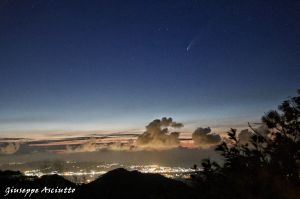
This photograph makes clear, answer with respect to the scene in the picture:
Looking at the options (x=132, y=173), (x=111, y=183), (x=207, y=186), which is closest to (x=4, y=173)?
(x=111, y=183)

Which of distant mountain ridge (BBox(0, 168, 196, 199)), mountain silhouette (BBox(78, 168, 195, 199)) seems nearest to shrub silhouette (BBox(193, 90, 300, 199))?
distant mountain ridge (BBox(0, 168, 196, 199))

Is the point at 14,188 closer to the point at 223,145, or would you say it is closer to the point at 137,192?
the point at 137,192

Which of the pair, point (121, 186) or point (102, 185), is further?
point (121, 186)

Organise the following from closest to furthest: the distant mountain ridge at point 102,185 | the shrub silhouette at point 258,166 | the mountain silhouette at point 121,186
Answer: the shrub silhouette at point 258,166, the distant mountain ridge at point 102,185, the mountain silhouette at point 121,186

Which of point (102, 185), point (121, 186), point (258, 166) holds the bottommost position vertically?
point (121, 186)

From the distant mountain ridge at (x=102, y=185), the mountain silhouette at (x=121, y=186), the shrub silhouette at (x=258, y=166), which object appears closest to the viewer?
the shrub silhouette at (x=258, y=166)

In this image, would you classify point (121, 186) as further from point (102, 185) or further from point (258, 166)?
point (258, 166)

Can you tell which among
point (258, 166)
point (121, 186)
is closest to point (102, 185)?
point (121, 186)

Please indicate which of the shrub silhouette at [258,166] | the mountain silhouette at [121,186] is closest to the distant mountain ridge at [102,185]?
the mountain silhouette at [121,186]

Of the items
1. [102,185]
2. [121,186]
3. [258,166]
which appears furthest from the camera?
[121,186]

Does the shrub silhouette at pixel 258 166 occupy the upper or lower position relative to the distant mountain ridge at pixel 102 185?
upper

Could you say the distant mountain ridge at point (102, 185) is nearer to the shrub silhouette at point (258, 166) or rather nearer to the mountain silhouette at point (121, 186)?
the mountain silhouette at point (121, 186)
